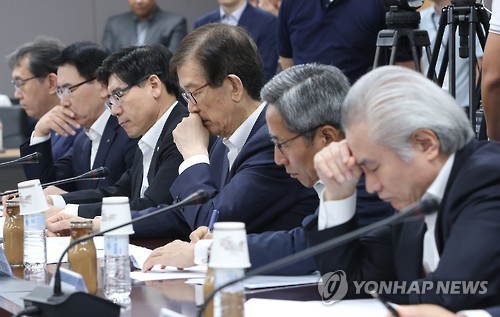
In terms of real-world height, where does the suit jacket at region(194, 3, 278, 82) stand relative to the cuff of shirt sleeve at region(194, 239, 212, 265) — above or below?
above

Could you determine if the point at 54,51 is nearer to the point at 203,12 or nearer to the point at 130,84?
the point at 130,84

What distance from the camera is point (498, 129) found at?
280 cm

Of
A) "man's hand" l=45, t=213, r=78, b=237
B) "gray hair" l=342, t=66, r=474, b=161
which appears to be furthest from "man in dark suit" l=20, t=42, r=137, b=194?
"gray hair" l=342, t=66, r=474, b=161

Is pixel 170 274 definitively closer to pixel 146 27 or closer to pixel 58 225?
pixel 58 225

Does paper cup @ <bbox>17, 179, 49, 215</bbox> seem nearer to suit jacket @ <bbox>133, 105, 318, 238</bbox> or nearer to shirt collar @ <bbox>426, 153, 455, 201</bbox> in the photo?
suit jacket @ <bbox>133, 105, 318, 238</bbox>

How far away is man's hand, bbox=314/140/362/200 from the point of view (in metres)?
2.02

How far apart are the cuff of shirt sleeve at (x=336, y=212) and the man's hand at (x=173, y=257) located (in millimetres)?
480

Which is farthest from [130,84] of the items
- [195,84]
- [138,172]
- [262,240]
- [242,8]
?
[242,8]

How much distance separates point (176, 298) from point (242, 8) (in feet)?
13.7

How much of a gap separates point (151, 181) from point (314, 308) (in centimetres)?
161

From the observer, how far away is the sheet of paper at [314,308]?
74.9 inches

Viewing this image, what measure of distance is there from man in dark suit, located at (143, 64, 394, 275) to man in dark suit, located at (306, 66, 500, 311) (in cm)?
38

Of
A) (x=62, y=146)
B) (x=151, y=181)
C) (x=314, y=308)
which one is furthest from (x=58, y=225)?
(x=62, y=146)

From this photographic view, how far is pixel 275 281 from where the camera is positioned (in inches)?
89.0
